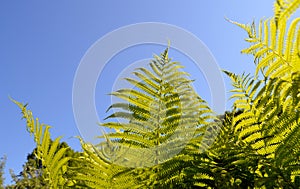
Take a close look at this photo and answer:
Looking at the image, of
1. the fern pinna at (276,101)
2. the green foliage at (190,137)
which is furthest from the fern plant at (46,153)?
the fern pinna at (276,101)

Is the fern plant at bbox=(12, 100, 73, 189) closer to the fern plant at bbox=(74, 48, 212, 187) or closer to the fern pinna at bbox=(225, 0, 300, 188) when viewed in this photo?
the fern plant at bbox=(74, 48, 212, 187)

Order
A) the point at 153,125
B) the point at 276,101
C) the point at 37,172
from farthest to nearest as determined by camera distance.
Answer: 1. the point at 37,172
2. the point at 153,125
3. the point at 276,101

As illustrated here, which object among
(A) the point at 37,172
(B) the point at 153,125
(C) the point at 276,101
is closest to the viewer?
(C) the point at 276,101

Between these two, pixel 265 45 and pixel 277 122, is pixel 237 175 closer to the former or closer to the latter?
pixel 277 122

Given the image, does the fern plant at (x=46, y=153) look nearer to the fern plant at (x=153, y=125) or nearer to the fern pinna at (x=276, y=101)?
the fern plant at (x=153, y=125)

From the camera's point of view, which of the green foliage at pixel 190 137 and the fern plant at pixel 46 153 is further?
the fern plant at pixel 46 153

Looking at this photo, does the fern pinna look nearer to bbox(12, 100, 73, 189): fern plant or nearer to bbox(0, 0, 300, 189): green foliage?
bbox(0, 0, 300, 189): green foliage

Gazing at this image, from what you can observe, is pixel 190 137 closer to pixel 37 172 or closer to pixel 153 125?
pixel 153 125

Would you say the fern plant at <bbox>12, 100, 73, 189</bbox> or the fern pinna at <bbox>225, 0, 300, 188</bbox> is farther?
the fern plant at <bbox>12, 100, 73, 189</bbox>

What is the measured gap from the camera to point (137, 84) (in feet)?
3.71

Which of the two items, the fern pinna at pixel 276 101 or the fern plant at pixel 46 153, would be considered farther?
the fern plant at pixel 46 153

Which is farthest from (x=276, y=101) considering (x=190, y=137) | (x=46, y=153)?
(x=46, y=153)

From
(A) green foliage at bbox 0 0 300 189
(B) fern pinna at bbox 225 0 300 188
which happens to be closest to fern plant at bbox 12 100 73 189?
(A) green foliage at bbox 0 0 300 189

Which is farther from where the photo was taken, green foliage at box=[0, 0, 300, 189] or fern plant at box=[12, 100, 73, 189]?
fern plant at box=[12, 100, 73, 189]
